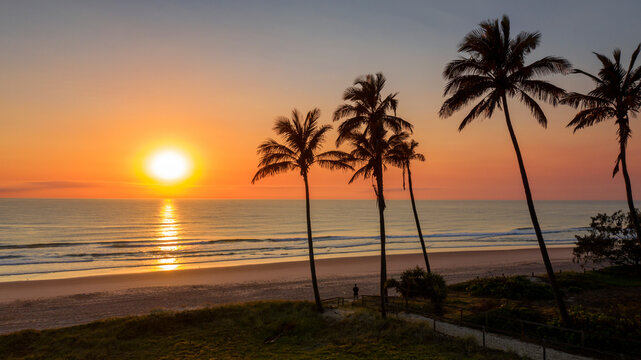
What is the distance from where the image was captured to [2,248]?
2468 inches

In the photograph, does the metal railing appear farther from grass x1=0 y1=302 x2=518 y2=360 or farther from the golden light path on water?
the golden light path on water

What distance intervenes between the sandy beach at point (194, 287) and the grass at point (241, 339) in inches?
316

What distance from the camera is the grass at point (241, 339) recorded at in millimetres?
15766

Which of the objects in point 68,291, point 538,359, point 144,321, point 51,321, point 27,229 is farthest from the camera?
point 27,229

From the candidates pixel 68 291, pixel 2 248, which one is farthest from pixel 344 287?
pixel 2 248

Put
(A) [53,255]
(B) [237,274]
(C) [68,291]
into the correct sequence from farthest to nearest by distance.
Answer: (A) [53,255] < (B) [237,274] < (C) [68,291]

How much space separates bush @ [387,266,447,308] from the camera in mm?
22078

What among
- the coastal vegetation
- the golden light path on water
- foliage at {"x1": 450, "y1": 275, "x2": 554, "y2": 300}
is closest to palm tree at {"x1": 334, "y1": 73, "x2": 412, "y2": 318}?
the coastal vegetation

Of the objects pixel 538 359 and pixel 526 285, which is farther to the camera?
pixel 526 285

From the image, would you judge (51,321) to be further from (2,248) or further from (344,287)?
(2,248)

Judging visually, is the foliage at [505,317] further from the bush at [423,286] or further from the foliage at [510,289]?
the foliage at [510,289]

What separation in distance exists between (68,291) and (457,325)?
35.7 meters

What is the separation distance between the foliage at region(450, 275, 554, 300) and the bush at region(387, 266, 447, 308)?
6228 mm

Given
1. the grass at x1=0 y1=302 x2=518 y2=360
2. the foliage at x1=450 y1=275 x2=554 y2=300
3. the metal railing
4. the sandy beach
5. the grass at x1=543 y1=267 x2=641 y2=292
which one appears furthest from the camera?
the sandy beach
